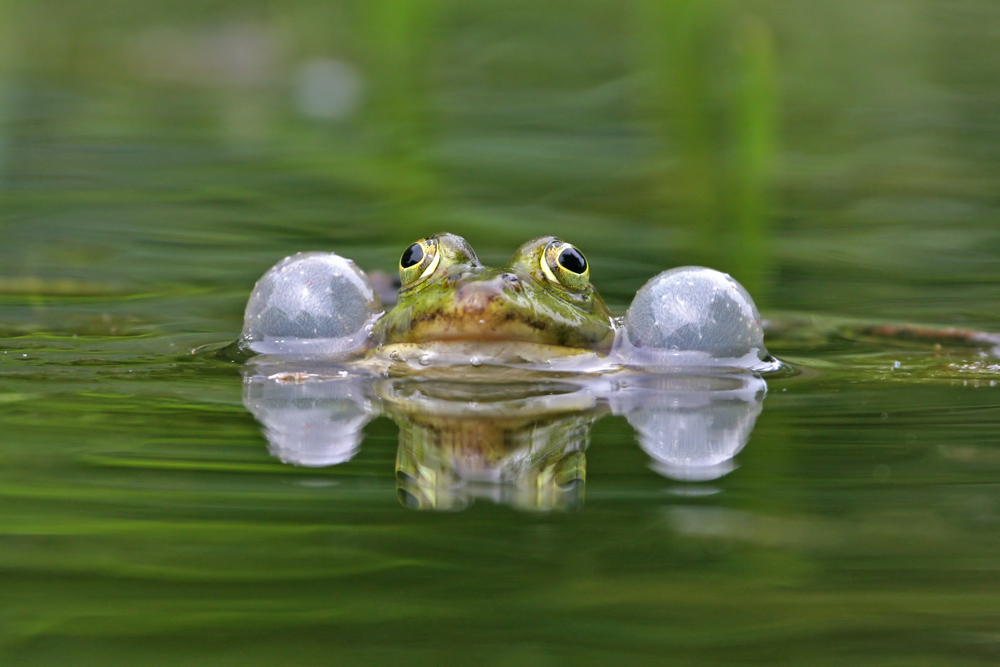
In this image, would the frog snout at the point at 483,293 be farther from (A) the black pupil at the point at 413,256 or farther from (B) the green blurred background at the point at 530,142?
(B) the green blurred background at the point at 530,142

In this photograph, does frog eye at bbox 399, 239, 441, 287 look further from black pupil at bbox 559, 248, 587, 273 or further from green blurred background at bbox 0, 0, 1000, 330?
green blurred background at bbox 0, 0, 1000, 330

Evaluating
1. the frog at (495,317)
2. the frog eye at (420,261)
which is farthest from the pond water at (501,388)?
the frog eye at (420,261)

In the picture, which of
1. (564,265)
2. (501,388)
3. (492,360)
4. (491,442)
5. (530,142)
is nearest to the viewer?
(491,442)

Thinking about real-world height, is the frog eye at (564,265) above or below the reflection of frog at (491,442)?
above

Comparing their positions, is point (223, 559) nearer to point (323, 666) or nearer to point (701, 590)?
point (323, 666)

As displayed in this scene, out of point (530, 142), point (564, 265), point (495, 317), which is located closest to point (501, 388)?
point (495, 317)

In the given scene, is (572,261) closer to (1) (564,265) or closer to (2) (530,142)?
(1) (564,265)
